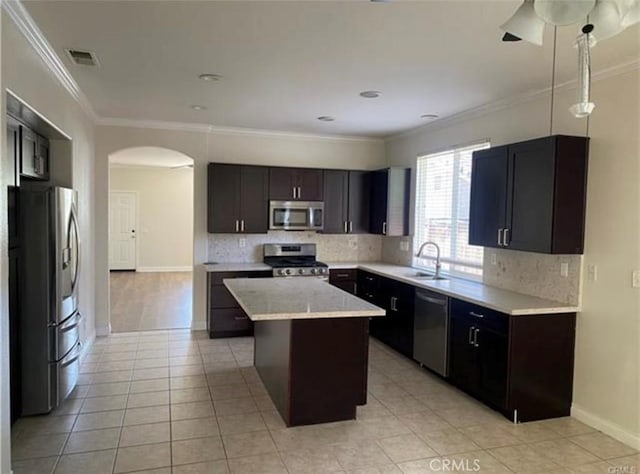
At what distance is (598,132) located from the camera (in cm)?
339

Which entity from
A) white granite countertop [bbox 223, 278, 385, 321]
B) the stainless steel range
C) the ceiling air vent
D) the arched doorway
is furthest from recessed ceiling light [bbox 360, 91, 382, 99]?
the arched doorway

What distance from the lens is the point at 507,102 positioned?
4.23 metres

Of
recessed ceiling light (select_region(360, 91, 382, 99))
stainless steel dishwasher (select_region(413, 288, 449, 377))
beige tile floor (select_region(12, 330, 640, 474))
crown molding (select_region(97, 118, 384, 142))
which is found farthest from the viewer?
crown molding (select_region(97, 118, 384, 142))

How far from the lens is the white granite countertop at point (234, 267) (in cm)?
563

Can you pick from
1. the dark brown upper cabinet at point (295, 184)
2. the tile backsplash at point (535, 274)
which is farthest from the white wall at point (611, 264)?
the dark brown upper cabinet at point (295, 184)

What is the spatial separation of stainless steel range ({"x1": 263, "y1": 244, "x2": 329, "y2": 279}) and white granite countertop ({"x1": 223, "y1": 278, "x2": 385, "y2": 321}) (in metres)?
1.33

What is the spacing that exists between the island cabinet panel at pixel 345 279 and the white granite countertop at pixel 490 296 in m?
0.76

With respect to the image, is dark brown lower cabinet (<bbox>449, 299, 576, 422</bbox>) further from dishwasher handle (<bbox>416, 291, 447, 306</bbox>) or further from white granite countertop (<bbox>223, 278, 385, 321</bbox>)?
white granite countertop (<bbox>223, 278, 385, 321</bbox>)

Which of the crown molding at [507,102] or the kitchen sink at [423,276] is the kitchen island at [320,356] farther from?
the crown molding at [507,102]

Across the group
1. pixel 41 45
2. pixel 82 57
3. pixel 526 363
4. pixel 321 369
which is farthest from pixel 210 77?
pixel 526 363

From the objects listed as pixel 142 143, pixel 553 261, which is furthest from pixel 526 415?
pixel 142 143

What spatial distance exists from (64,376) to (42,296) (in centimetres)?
70

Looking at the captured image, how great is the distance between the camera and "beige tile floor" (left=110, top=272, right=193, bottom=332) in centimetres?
637

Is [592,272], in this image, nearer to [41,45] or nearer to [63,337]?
[63,337]
